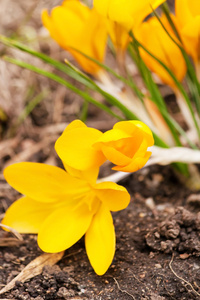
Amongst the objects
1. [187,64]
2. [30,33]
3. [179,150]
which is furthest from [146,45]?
[30,33]

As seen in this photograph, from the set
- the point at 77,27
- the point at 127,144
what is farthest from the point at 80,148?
the point at 77,27

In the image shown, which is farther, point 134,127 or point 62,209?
point 62,209

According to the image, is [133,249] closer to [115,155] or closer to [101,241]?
[101,241]

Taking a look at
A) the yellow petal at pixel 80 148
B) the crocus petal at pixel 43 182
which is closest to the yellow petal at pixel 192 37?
the yellow petal at pixel 80 148

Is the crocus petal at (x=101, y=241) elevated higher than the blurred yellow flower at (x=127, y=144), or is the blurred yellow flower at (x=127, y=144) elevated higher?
the blurred yellow flower at (x=127, y=144)

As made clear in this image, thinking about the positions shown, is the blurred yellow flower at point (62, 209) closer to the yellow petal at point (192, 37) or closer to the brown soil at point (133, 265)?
the brown soil at point (133, 265)
